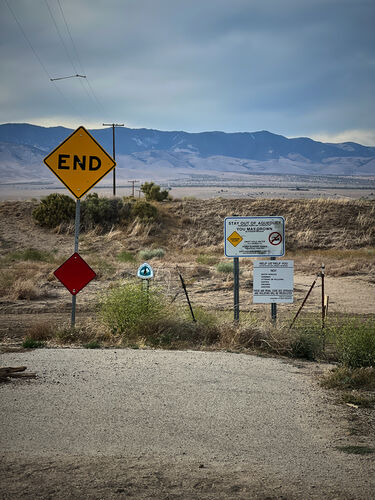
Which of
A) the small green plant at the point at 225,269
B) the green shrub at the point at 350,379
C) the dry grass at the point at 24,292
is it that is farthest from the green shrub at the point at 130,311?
the small green plant at the point at 225,269

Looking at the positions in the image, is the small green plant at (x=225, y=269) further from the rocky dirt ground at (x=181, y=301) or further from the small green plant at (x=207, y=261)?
the small green plant at (x=207, y=261)

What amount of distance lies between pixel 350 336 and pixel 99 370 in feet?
12.3

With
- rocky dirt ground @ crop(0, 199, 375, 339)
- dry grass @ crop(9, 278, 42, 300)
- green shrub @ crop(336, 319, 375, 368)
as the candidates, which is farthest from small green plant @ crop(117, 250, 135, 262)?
green shrub @ crop(336, 319, 375, 368)

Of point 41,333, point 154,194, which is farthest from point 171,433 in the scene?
point 154,194

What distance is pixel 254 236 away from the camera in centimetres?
1095

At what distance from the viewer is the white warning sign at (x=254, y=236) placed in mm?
10898

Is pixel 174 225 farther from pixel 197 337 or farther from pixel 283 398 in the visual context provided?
pixel 283 398

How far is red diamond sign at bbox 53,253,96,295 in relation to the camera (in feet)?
33.6

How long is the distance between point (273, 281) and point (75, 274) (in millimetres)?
3650

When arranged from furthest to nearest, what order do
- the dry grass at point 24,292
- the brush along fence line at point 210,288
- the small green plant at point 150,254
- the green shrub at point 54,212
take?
the green shrub at point 54,212
the small green plant at point 150,254
the dry grass at point 24,292
the brush along fence line at point 210,288

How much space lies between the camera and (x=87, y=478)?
14.7ft

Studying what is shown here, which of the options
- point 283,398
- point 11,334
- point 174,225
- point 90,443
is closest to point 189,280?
point 11,334

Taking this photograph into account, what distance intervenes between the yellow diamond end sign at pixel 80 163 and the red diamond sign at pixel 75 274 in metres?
1.27

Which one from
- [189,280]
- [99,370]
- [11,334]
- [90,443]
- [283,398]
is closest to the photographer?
[90,443]
